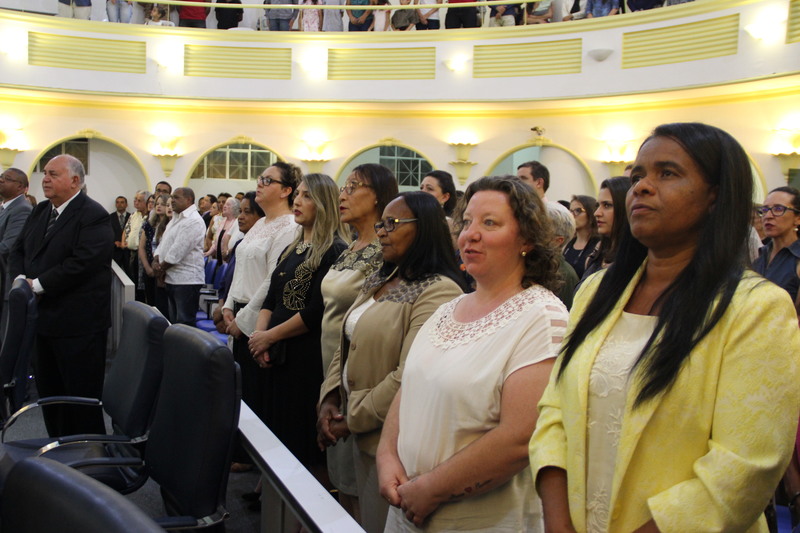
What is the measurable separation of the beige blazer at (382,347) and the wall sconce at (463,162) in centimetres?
925

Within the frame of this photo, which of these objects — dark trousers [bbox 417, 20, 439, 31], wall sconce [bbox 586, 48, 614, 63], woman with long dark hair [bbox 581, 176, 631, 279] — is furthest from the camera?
dark trousers [bbox 417, 20, 439, 31]

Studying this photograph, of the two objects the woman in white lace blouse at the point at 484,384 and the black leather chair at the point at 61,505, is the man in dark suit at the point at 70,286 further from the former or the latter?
the black leather chair at the point at 61,505

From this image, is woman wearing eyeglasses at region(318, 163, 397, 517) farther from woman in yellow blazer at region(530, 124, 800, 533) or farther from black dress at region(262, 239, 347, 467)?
woman in yellow blazer at region(530, 124, 800, 533)

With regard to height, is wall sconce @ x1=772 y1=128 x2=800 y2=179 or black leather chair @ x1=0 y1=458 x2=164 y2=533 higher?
wall sconce @ x1=772 y1=128 x2=800 y2=179

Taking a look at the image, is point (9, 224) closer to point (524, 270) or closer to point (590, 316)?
point (524, 270)

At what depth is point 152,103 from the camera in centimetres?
1152

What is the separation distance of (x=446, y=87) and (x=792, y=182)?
5.01 metres

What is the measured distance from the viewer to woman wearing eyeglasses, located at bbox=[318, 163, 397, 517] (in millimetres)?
2617

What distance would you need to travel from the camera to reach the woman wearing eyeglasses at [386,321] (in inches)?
87.6

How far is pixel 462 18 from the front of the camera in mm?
11391

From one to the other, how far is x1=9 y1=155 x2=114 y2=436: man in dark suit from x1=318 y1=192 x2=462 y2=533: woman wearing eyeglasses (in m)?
2.03

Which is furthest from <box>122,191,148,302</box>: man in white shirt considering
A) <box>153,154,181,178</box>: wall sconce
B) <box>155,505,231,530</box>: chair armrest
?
<box>155,505,231,530</box>: chair armrest

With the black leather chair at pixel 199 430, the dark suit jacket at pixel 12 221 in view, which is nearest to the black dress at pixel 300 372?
the black leather chair at pixel 199 430

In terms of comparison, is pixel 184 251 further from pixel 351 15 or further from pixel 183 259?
pixel 351 15
